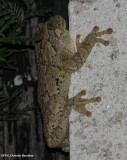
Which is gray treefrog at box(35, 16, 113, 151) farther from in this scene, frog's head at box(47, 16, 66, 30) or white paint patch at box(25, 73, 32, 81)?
white paint patch at box(25, 73, 32, 81)

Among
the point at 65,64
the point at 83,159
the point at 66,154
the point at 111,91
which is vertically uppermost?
the point at 65,64

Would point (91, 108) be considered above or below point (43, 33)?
below

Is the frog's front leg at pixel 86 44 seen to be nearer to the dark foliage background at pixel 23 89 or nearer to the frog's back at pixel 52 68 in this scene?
the frog's back at pixel 52 68

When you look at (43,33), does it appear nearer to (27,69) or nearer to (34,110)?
(27,69)

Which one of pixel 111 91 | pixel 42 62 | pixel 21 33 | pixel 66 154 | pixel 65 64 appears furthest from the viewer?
pixel 21 33

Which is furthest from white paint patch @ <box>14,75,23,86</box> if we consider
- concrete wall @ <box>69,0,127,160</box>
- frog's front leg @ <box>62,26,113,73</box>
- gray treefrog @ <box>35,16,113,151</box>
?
concrete wall @ <box>69,0,127,160</box>

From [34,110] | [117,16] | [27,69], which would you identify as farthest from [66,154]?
[117,16]

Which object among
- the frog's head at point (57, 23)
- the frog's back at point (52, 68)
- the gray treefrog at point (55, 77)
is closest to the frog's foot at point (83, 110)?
the gray treefrog at point (55, 77)
